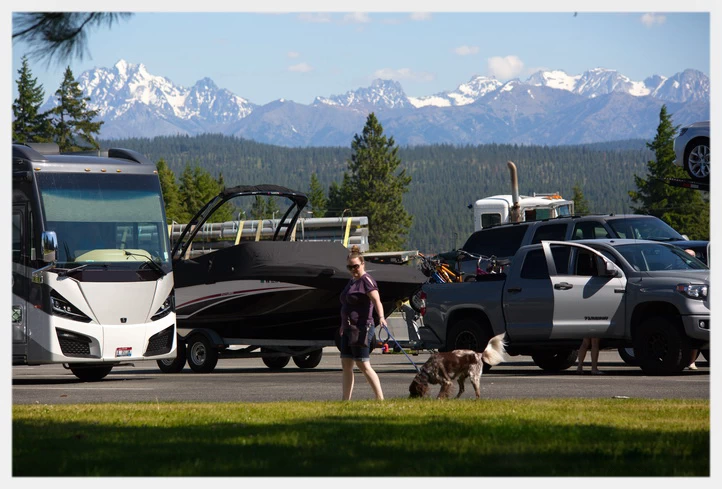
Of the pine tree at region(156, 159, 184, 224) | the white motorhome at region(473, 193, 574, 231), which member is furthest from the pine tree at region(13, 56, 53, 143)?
the white motorhome at region(473, 193, 574, 231)

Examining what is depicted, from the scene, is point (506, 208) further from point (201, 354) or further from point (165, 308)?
point (165, 308)

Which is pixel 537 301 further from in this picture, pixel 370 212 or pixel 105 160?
pixel 370 212

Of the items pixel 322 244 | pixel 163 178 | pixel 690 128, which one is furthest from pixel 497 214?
pixel 163 178

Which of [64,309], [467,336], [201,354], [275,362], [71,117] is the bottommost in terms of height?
[275,362]

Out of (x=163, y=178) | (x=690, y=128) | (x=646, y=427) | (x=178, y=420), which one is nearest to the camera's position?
(x=646, y=427)

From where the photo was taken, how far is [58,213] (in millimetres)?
18344

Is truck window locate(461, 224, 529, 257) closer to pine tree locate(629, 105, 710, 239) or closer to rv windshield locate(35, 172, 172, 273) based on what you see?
rv windshield locate(35, 172, 172, 273)

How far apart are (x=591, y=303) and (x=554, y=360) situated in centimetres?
255

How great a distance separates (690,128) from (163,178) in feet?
312

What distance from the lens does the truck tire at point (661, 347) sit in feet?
56.8

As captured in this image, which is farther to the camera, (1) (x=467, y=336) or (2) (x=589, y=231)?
(2) (x=589, y=231)

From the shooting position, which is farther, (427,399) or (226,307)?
(226,307)

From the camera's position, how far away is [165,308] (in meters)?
19.2

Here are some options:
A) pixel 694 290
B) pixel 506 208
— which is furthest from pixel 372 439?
pixel 506 208
